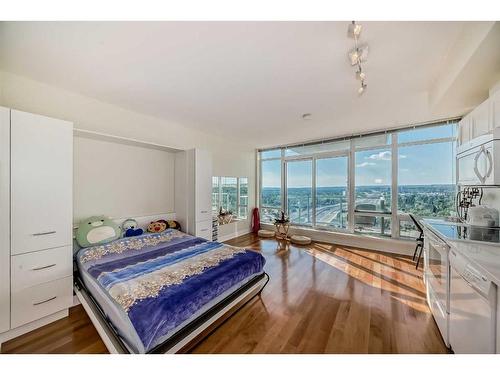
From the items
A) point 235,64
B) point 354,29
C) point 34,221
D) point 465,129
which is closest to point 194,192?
point 34,221

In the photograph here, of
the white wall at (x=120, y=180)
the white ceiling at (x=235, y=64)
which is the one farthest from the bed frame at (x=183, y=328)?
the white ceiling at (x=235, y=64)

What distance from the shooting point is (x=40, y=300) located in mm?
1769

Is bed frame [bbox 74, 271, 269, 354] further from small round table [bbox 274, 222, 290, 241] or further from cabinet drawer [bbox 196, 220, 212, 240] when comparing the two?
small round table [bbox 274, 222, 290, 241]

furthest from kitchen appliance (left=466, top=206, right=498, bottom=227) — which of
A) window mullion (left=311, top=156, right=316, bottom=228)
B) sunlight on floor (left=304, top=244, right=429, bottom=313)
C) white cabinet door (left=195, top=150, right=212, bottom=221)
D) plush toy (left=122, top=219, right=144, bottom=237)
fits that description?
plush toy (left=122, top=219, right=144, bottom=237)

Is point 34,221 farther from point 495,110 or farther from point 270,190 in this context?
point 270,190

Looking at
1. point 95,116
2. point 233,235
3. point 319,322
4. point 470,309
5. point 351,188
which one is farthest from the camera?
point 233,235

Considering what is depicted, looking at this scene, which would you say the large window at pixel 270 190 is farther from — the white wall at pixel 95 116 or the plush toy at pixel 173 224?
the plush toy at pixel 173 224

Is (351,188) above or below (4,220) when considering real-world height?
above

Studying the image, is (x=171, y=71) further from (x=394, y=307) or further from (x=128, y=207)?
(x=394, y=307)

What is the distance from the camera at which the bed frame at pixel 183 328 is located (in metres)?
1.36

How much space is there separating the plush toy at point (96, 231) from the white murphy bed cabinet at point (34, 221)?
0.43m

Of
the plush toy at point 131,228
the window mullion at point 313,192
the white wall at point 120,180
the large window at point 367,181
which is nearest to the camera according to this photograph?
the white wall at point 120,180

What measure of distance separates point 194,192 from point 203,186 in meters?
0.22
